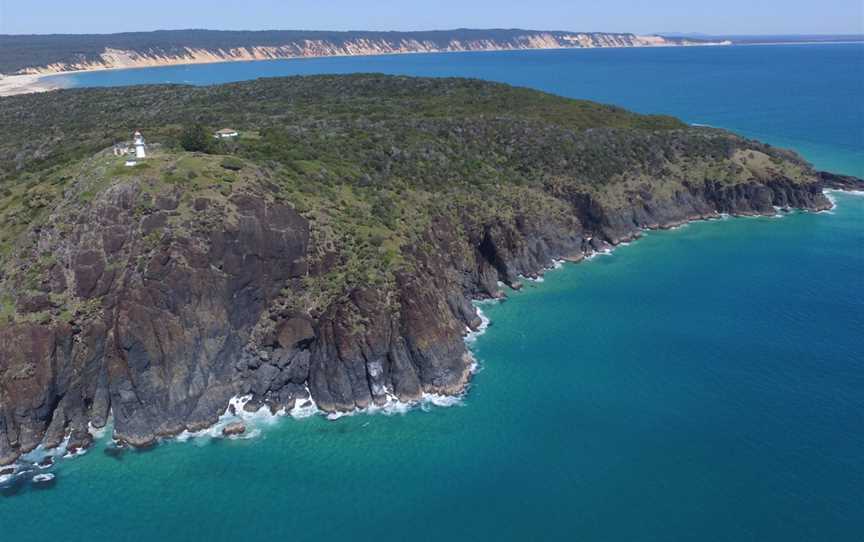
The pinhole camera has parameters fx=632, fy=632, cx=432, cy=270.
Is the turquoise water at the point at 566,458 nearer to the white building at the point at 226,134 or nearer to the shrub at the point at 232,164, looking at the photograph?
the shrub at the point at 232,164

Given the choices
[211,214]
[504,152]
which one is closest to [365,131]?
[504,152]

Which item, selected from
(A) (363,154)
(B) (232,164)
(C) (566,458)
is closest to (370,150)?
(A) (363,154)

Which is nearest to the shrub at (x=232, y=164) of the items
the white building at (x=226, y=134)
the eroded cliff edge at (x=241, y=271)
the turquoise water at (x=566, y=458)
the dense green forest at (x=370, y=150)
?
the dense green forest at (x=370, y=150)

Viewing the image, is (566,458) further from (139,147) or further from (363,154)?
(363,154)

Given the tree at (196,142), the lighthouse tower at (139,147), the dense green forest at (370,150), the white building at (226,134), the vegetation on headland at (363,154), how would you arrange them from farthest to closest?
the white building at (226,134)
the tree at (196,142)
the dense green forest at (370,150)
the vegetation on headland at (363,154)
the lighthouse tower at (139,147)

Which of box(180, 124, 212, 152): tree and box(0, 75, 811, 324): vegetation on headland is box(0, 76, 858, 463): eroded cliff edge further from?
box(180, 124, 212, 152): tree

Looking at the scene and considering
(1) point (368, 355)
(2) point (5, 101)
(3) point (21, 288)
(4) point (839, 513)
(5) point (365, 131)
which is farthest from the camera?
(2) point (5, 101)

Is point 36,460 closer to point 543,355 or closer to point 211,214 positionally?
point 211,214

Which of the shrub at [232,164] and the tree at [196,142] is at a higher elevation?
the tree at [196,142]
